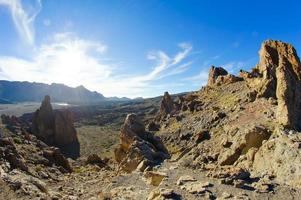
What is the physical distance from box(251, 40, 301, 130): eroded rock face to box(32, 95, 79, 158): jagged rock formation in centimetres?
5071

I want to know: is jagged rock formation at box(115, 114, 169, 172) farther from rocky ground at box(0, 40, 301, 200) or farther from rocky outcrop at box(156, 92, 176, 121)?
rocky outcrop at box(156, 92, 176, 121)

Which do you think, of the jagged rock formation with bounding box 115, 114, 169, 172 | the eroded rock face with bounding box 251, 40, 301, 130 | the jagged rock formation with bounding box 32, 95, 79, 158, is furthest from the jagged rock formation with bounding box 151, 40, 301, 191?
the jagged rock formation with bounding box 32, 95, 79, 158

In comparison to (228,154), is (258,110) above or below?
above

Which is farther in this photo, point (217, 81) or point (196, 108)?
point (217, 81)

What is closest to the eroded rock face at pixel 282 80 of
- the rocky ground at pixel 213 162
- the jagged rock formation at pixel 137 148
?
the rocky ground at pixel 213 162

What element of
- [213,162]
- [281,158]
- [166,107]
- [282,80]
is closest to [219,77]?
[166,107]

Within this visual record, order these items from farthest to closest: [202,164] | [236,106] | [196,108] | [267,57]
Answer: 1. [196,108]
2. [267,57]
3. [236,106]
4. [202,164]

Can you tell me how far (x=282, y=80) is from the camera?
36.2 metres

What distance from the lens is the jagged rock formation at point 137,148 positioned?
126 ft

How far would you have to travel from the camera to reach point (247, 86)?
62.3 m

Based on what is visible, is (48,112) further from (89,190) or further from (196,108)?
(89,190)

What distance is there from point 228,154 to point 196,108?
40773mm

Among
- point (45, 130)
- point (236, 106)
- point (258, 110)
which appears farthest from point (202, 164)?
point (45, 130)

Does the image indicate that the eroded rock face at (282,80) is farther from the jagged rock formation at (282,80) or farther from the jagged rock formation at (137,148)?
the jagged rock formation at (137,148)
